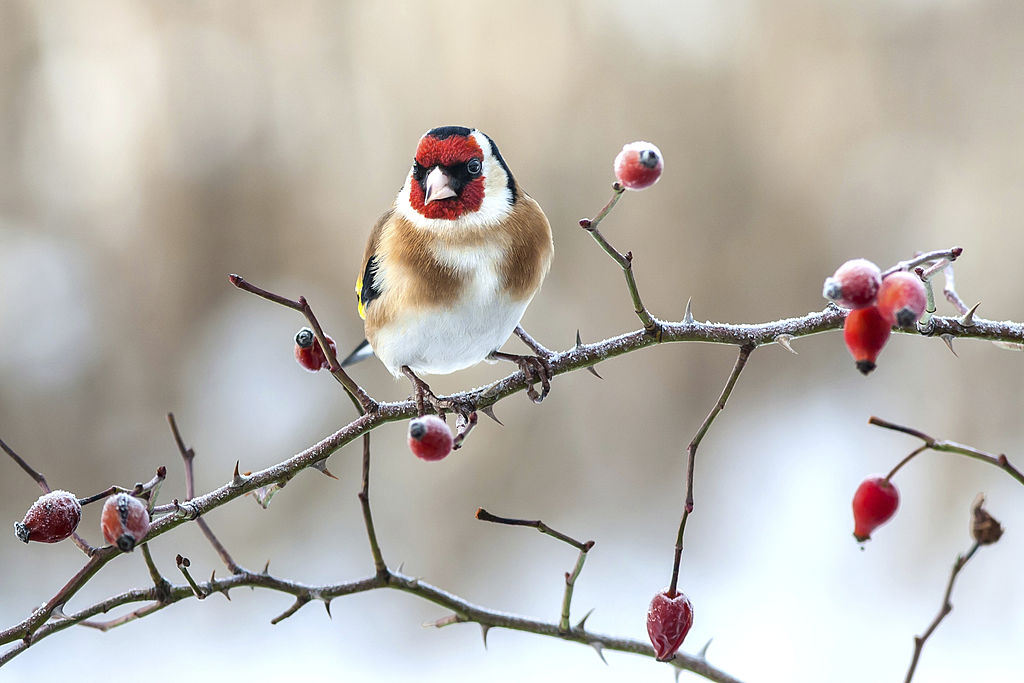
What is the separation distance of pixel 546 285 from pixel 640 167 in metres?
1.30

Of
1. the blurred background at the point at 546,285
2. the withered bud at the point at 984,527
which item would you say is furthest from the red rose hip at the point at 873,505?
the blurred background at the point at 546,285

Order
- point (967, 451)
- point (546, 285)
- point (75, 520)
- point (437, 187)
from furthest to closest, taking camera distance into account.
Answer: point (546, 285) < point (437, 187) < point (75, 520) < point (967, 451)

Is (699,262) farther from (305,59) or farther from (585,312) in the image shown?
(305,59)

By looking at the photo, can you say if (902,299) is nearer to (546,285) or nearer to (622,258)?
(622,258)

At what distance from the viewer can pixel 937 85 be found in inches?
71.8

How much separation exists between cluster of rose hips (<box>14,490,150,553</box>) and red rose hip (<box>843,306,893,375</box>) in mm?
366

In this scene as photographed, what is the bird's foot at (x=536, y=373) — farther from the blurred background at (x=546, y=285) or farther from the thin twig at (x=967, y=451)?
the blurred background at (x=546, y=285)

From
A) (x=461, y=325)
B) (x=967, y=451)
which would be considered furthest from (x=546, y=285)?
(x=967, y=451)

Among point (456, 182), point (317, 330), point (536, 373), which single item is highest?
point (456, 182)

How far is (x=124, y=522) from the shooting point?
0.47 metres

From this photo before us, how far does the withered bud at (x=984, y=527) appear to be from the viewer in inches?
16.2

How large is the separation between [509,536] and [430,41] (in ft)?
3.18

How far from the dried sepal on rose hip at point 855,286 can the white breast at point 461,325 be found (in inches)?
12.6

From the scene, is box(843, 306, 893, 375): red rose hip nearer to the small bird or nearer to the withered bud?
the withered bud
